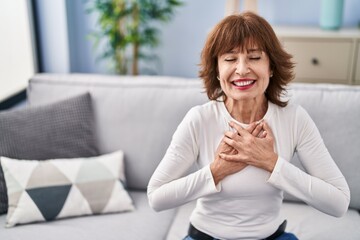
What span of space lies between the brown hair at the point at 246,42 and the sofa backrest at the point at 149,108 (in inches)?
15.5

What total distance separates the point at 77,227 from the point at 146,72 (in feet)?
6.89

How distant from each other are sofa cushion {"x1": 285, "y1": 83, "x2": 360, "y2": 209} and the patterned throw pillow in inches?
28.2

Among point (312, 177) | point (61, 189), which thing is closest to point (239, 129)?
point (312, 177)

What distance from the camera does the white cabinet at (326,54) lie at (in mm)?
2521

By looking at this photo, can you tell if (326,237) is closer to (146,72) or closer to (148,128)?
(148,128)

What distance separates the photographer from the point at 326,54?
2559mm

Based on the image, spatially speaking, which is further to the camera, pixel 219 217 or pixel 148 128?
pixel 148 128

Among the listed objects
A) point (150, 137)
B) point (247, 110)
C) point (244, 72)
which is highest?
point (244, 72)

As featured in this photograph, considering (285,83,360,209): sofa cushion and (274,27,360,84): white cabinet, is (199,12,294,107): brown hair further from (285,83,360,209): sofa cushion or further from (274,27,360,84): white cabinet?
(274,27,360,84): white cabinet

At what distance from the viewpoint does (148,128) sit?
1739 millimetres

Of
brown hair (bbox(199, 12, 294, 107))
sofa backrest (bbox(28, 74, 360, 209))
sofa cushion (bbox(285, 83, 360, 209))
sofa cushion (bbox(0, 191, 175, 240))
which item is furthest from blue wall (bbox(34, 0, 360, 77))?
brown hair (bbox(199, 12, 294, 107))

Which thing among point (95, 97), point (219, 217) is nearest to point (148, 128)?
point (95, 97)

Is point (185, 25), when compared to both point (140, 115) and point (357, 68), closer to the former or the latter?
point (357, 68)

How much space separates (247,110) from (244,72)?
0.50 feet
